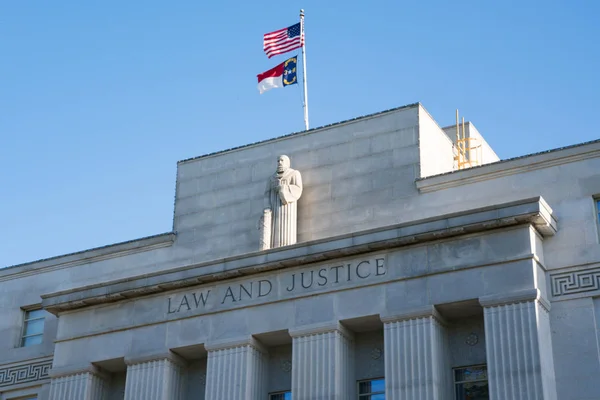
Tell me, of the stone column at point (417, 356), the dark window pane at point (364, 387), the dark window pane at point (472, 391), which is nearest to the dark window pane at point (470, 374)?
the dark window pane at point (472, 391)

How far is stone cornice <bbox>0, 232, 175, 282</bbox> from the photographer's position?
1373 inches

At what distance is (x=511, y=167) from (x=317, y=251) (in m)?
5.68

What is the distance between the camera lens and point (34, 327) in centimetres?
3672

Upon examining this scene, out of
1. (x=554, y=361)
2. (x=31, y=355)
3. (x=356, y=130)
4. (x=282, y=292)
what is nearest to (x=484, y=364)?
(x=554, y=361)

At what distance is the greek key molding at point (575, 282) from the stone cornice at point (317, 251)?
1.20m

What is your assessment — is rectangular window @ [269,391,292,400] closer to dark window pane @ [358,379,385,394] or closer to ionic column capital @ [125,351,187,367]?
dark window pane @ [358,379,385,394]

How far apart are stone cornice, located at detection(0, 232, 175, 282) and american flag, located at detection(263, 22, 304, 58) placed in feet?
23.7

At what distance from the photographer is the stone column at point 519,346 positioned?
26.0 metres

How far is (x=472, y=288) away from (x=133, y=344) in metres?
10.1

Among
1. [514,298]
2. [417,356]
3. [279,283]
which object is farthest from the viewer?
[279,283]

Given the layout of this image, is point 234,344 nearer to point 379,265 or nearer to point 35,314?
point 379,265

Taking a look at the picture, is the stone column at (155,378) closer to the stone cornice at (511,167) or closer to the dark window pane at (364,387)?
the dark window pane at (364,387)

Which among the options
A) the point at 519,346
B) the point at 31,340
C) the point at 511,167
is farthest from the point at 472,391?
the point at 31,340

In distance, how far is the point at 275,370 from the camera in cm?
3059
